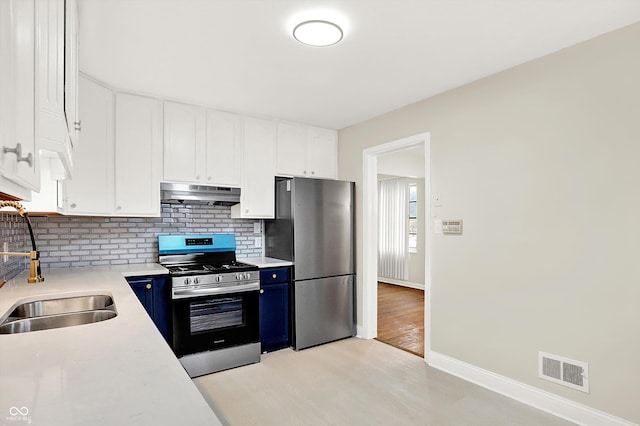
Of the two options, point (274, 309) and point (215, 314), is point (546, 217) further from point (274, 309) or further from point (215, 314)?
point (215, 314)

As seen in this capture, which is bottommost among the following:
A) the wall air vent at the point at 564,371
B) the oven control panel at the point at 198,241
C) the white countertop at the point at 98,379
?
the wall air vent at the point at 564,371

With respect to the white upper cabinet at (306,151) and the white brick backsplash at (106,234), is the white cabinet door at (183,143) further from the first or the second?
the white upper cabinet at (306,151)

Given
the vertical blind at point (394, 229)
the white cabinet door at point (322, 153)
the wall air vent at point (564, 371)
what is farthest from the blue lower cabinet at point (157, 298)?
the vertical blind at point (394, 229)

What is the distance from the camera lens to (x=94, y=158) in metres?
2.91

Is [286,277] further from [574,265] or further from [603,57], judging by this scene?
[603,57]

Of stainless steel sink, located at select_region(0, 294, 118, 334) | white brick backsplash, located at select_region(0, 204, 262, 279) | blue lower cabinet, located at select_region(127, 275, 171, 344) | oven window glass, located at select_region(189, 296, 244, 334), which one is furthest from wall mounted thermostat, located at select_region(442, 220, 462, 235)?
stainless steel sink, located at select_region(0, 294, 118, 334)

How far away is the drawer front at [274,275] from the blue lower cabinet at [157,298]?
882 millimetres

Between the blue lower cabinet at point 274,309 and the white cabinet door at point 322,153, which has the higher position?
the white cabinet door at point 322,153

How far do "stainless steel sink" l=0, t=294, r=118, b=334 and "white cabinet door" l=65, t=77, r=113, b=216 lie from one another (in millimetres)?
1135

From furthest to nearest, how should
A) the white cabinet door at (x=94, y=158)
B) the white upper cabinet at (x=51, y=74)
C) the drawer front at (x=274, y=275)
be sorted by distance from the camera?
the drawer front at (x=274, y=275) → the white cabinet door at (x=94, y=158) → the white upper cabinet at (x=51, y=74)

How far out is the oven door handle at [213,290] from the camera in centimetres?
293

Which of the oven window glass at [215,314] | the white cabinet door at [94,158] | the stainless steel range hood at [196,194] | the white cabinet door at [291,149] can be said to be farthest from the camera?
the white cabinet door at [291,149]

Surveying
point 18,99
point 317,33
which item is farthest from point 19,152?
point 317,33

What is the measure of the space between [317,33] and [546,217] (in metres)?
1.97
